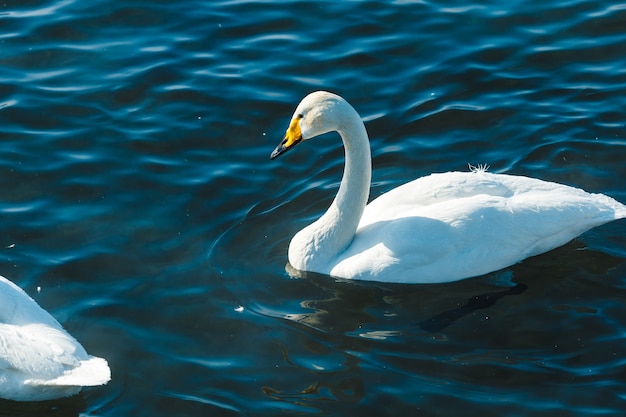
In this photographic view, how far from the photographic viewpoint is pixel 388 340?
9633 millimetres

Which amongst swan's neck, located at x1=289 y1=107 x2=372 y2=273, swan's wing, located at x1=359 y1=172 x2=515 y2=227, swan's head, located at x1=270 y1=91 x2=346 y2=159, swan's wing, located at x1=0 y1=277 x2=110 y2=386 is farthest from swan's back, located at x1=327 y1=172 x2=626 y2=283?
swan's wing, located at x1=0 y1=277 x2=110 y2=386

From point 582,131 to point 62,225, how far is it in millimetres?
5613

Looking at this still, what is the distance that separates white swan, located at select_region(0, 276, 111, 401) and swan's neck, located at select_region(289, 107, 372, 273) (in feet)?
8.20

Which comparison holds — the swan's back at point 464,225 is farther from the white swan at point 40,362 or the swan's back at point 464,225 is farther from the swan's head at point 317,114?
the white swan at point 40,362

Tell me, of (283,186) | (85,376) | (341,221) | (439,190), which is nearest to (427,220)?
(439,190)

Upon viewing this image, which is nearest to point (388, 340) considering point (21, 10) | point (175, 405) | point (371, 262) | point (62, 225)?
point (371, 262)

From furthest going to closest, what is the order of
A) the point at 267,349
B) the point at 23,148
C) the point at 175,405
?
the point at 23,148 < the point at 267,349 < the point at 175,405

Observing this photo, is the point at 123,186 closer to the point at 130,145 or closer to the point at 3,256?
the point at 130,145

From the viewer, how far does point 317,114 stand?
10.2m

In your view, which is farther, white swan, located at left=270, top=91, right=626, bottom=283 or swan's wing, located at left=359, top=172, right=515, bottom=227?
swan's wing, located at left=359, top=172, right=515, bottom=227

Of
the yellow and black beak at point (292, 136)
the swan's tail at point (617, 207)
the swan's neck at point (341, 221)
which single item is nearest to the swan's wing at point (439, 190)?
the swan's neck at point (341, 221)

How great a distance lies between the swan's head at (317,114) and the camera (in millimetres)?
10211

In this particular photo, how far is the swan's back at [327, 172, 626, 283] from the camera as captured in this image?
33.5 feet

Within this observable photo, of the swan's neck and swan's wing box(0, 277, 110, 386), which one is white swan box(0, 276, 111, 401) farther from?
the swan's neck
